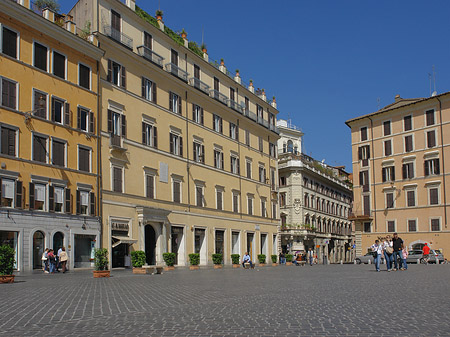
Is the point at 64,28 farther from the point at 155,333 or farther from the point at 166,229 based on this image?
the point at 155,333

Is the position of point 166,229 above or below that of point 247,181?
below

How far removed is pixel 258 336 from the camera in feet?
24.7

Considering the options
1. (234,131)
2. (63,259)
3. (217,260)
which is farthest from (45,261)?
(234,131)

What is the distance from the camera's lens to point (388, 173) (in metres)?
68.9

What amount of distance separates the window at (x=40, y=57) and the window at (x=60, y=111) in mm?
2093

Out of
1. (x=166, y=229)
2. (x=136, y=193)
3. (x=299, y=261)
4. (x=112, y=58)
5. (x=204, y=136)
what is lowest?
(x=299, y=261)

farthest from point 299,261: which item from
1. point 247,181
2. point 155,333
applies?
point 155,333

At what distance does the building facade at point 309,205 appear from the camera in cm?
7606

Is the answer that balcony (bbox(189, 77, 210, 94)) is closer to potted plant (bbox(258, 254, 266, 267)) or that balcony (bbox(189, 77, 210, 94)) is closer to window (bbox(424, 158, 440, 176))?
potted plant (bbox(258, 254, 266, 267))

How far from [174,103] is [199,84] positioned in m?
4.32

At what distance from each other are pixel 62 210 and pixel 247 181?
2626cm

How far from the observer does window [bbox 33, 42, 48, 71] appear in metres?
32.5

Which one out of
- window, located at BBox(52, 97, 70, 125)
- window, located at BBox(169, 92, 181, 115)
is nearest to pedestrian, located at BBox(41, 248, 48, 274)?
window, located at BBox(52, 97, 70, 125)

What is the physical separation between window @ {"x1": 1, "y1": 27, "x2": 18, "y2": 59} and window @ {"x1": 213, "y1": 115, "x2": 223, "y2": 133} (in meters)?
23.2
